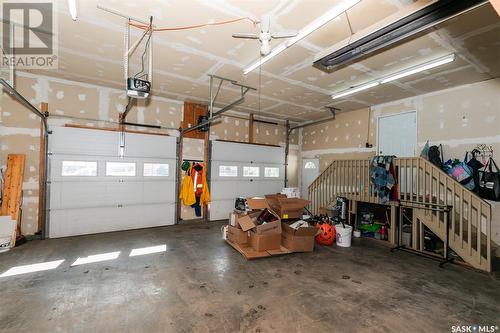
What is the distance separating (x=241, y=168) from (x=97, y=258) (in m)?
4.59

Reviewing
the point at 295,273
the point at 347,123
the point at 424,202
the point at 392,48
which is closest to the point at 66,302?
the point at 295,273

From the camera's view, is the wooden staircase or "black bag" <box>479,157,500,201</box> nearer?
the wooden staircase

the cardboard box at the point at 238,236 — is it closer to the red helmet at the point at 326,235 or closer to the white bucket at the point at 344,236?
the red helmet at the point at 326,235

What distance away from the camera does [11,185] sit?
14.9 feet

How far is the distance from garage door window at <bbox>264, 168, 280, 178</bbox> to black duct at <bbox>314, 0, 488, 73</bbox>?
5.28 meters

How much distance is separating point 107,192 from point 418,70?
7.01 metres

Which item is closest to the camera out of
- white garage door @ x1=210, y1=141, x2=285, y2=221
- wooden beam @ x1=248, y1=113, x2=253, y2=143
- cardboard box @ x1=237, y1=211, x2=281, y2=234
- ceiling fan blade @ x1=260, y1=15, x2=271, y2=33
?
ceiling fan blade @ x1=260, y1=15, x2=271, y2=33

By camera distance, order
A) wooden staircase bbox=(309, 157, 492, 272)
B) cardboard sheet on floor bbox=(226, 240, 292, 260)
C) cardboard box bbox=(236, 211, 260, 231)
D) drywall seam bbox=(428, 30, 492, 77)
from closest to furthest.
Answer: drywall seam bbox=(428, 30, 492, 77) → wooden staircase bbox=(309, 157, 492, 272) → cardboard sheet on floor bbox=(226, 240, 292, 260) → cardboard box bbox=(236, 211, 260, 231)

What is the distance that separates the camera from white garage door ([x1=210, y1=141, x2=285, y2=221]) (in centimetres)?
712

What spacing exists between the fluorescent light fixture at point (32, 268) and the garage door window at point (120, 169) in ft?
7.79

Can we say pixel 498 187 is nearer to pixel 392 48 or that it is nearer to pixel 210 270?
pixel 392 48

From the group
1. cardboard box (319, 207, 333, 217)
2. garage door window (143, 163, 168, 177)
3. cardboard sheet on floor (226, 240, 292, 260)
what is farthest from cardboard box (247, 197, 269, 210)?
garage door window (143, 163, 168, 177)

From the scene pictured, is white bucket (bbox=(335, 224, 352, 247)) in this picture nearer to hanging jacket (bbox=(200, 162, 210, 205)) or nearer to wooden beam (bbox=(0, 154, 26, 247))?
hanging jacket (bbox=(200, 162, 210, 205))

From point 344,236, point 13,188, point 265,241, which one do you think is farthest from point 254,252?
point 13,188
